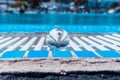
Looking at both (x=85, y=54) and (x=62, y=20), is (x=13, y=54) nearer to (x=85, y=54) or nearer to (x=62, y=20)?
(x=85, y=54)

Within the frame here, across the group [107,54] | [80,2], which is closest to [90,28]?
[107,54]

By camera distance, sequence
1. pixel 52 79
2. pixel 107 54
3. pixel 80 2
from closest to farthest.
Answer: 1. pixel 52 79
2. pixel 107 54
3. pixel 80 2

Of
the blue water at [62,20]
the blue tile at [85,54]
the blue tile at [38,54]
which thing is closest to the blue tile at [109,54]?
the blue tile at [85,54]

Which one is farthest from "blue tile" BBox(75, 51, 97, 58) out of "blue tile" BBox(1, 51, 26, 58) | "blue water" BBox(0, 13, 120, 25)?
"blue water" BBox(0, 13, 120, 25)

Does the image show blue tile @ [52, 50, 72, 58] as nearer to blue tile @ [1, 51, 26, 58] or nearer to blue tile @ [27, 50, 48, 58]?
blue tile @ [27, 50, 48, 58]

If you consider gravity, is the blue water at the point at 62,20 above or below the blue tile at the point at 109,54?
below

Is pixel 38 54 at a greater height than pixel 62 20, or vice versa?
pixel 38 54

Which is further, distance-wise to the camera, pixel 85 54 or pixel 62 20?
pixel 62 20

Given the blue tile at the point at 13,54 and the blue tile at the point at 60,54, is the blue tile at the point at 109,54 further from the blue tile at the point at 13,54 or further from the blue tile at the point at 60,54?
the blue tile at the point at 13,54

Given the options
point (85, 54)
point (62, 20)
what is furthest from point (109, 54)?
point (62, 20)

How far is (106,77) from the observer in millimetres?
6484

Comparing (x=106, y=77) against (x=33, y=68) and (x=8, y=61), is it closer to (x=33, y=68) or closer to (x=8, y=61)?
(x=33, y=68)

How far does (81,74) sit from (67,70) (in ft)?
0.98

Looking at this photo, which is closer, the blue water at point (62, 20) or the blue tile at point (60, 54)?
the blue tile at point (60, 54)
